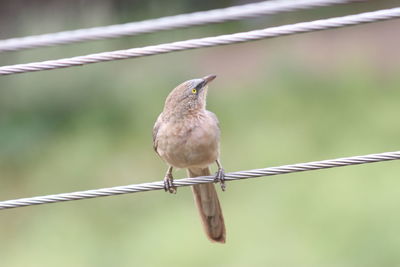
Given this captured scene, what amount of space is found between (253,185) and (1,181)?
3.38m

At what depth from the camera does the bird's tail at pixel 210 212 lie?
23.7 ft

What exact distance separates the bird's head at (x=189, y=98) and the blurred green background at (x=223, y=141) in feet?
9.99

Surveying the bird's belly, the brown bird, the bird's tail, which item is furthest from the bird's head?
the bird's tail

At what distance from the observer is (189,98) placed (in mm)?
7320

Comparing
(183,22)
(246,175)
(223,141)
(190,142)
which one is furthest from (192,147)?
(223,141)

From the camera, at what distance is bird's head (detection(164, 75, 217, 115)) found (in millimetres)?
7246

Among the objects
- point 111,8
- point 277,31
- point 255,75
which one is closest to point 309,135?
point 255,75

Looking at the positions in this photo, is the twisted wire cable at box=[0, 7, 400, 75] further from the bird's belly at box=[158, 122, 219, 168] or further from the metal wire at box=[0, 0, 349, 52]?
the bird's belly at box=[158, 122, 219, 168]

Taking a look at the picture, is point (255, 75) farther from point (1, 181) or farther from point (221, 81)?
point (1, 181)

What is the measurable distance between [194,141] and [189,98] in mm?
522

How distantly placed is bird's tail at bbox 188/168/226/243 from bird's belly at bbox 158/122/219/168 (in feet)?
1.17

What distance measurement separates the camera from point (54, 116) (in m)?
12.8

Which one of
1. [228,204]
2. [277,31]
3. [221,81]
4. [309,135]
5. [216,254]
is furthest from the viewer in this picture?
[221,81]

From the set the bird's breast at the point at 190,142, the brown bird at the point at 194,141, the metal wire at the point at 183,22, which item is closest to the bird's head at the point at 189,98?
the brown bird at the point at 194,141
